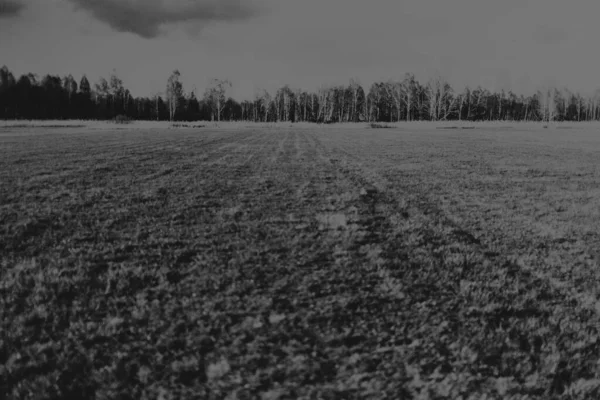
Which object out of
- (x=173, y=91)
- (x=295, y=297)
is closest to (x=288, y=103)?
(x=173, y=91)

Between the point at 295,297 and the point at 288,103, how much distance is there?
135 m

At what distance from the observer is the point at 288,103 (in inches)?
5359

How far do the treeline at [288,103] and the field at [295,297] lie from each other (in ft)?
346

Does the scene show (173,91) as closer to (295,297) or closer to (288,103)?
(288,103)

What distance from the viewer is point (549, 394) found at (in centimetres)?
393

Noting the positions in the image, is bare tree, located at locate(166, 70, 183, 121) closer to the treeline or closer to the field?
the treeline

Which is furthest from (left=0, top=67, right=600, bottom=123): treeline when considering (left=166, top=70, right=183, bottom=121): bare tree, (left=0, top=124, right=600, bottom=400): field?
(left=0, top=124, right=600, bottom=400): field

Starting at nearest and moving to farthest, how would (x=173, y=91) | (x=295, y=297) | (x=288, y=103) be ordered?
1. (x=295, y=297)
2. (x=173, y=91)
3. (x=288, y=103)

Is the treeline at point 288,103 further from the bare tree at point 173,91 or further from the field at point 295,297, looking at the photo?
the field at point 295,297

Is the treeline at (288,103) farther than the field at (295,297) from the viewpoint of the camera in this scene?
Yes

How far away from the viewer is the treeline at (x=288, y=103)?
108 m

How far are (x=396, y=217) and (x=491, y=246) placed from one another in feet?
8.96

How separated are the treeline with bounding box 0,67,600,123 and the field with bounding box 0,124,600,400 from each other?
10549 centimetres

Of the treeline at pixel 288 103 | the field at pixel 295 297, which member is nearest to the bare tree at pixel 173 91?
the treeline at pixel 288 103
